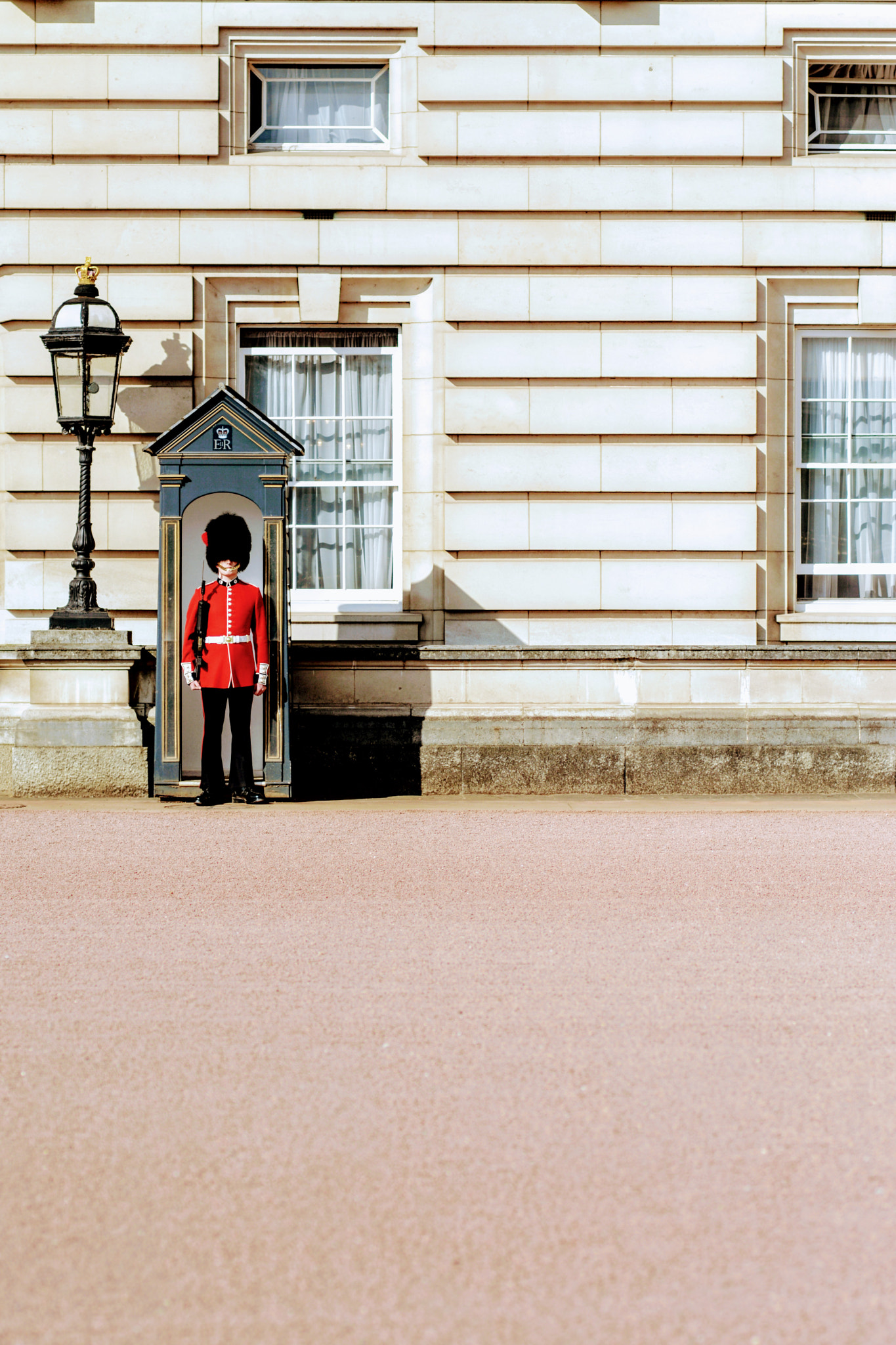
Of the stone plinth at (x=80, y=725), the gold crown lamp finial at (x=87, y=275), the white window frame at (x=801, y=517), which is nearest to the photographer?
the stone plinth at (x=80, y=725)

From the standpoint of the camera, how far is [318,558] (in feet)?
37.6

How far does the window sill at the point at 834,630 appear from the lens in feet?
36.4

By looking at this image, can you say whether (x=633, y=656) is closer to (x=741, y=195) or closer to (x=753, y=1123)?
(x=741, y=195)

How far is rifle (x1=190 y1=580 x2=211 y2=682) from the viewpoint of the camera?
9742 millimetres

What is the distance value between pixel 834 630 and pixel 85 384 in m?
5.54

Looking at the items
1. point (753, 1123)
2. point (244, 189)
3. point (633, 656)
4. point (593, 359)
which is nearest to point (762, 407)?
point (593, 359)

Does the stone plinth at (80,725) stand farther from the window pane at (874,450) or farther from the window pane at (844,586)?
the window pane at (874,450)

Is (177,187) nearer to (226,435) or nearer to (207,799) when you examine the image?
(226,435)

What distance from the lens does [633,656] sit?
10.9 metres

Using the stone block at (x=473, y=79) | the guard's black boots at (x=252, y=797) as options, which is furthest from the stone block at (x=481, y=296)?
the guard's black boots at (x=252, y=797)

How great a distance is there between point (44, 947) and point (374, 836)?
309cm

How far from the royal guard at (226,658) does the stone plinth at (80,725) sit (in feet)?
1.94

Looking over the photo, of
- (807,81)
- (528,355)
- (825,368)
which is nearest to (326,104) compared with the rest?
(528,355)

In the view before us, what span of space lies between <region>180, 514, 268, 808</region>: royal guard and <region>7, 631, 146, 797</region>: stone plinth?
591 mm
